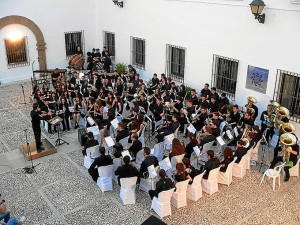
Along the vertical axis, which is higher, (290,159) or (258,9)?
(258,9)

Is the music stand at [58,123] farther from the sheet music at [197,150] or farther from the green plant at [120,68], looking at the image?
the green plant at [120,68]

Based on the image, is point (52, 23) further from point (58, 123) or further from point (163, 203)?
point (163, 203)

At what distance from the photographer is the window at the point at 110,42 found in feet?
72.6

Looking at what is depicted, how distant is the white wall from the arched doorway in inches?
7.4

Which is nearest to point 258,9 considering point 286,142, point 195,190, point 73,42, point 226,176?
point 286,142

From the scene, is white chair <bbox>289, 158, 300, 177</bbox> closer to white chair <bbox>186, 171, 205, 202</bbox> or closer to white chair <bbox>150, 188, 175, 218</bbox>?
white chair <bbox>186, 171, 205, 202</bbox>

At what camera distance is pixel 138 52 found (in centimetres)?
2031

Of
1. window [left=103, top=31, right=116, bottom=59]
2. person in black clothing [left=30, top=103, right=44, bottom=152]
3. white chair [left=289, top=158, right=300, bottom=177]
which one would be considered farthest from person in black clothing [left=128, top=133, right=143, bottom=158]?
window [left=103, top=31, right=116, bottom=59]

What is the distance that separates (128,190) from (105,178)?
923mm

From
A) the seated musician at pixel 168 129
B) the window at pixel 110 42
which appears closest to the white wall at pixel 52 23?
the window at pixel 110 42

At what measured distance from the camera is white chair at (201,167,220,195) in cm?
1030

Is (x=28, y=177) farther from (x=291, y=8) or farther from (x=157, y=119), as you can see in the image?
(x=291, y=8)

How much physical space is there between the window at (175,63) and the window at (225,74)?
2096mm

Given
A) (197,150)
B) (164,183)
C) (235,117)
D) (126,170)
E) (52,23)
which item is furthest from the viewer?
(52,23)
